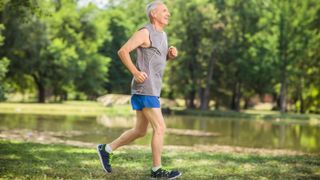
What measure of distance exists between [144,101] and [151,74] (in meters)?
0.40

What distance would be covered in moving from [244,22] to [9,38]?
94.4 feet

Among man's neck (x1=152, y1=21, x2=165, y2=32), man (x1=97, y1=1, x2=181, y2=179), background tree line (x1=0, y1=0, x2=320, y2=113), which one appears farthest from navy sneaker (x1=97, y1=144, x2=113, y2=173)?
background tree line (x1=0, y1=0, x2=320, y2=113)

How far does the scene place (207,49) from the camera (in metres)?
58.8

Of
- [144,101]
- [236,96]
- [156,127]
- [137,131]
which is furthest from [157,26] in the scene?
[236,96]

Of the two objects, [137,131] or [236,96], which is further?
[236,96]

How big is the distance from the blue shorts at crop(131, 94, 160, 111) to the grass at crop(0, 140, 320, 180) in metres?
1.01

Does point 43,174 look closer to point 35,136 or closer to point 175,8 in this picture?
point 35,136

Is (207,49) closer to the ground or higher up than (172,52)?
higher up

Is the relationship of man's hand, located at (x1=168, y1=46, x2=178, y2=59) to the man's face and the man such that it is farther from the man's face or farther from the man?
the man's face

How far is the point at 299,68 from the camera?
201 ft

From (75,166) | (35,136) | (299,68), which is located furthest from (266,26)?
(75,166)

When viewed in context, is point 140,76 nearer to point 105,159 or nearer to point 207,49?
point 105,159

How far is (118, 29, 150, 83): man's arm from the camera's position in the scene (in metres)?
6.87

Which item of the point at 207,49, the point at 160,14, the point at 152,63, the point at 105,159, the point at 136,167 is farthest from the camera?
the point at 207,49
